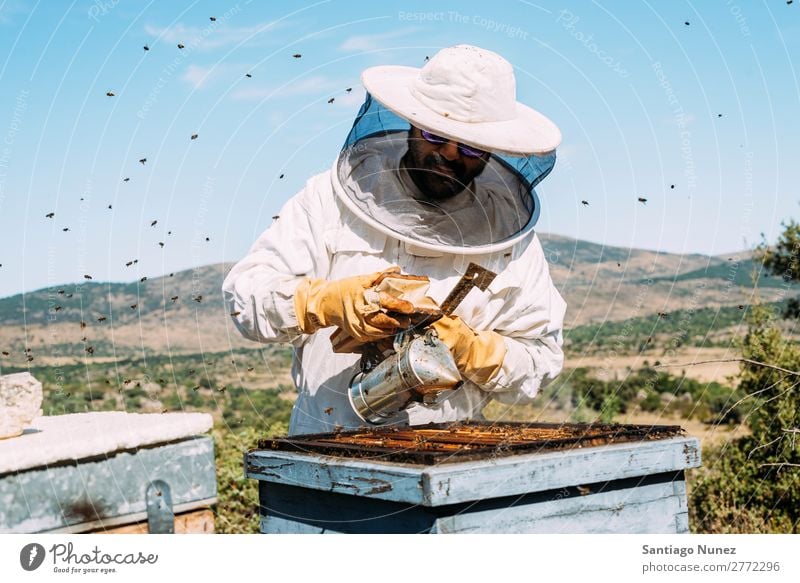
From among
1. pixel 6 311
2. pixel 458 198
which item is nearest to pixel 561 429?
pixel 458 198

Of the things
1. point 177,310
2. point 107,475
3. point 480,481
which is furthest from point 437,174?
point 177,310

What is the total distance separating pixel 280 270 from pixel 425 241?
52 centimetres

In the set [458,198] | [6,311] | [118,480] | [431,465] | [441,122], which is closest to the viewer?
[431,465]

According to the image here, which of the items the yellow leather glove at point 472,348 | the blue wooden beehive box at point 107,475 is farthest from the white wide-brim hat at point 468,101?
the blue wooden beehive box at point 107,475

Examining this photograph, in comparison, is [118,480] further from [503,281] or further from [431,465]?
[503,281]

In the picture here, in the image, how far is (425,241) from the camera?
3.04 metres

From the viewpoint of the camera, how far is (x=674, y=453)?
7.91 ft

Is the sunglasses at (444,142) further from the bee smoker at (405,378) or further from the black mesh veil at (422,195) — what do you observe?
the bee smoker at (405,378)

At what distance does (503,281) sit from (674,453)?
40.7 inches

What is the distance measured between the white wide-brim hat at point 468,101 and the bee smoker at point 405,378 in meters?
0.66

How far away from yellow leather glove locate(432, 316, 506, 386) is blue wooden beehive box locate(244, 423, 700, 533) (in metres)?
0.43

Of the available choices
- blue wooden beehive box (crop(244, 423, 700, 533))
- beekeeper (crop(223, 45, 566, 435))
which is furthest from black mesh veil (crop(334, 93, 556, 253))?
blue wooden beehive box (crop(244, 423, 700, 533))

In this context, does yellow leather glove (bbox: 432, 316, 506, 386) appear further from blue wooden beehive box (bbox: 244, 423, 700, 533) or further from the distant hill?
the distant hill

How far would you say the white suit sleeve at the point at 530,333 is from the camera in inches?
129
